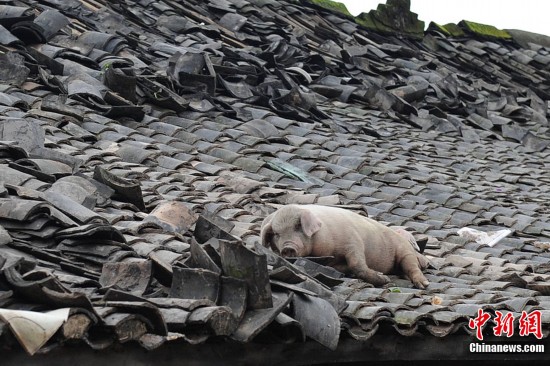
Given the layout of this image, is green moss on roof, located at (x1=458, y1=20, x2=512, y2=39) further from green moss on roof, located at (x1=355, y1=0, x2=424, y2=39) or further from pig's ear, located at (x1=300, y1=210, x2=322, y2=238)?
pig's ear, located at (x1=300, y1=210, x2=322, y2=238)

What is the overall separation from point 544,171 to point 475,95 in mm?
3383

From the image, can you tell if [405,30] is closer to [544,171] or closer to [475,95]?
[475,95]

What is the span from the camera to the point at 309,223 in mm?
6617

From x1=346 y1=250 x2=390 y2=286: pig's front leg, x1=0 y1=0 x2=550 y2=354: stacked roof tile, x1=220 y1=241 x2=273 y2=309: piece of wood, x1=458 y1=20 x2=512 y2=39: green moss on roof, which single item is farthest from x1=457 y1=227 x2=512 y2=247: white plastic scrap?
x1=458 y1=20 x2=512 y2=39: green moss on roof

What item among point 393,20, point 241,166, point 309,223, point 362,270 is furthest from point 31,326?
point 393,20

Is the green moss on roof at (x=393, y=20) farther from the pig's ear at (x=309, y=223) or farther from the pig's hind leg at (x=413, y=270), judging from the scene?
the pig's ear at (x=309, y=223)

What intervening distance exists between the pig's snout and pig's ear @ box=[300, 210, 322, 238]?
→ 0.13m

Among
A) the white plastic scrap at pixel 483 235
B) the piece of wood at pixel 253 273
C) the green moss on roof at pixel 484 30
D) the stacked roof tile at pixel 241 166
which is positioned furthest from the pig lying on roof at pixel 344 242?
the green moss on roof at pixel 484 30

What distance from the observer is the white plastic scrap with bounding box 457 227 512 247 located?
834 cm

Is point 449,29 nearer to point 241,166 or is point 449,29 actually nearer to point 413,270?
point 241,166

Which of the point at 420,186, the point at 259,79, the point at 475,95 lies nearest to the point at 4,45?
the point at 259,79

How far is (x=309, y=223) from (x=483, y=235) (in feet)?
7.61

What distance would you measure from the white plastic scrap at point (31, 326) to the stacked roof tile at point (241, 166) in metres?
0.01

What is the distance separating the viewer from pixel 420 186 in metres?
9.78
